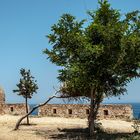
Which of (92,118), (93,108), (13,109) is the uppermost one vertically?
(13,109)

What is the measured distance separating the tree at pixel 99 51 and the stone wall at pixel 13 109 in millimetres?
19424

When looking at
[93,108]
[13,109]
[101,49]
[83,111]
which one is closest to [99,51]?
[101,49]

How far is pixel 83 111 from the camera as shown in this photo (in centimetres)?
4009

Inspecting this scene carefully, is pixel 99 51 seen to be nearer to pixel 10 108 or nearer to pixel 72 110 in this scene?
pixel 72 110

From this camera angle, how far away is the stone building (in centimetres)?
4381

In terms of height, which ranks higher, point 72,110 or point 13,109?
point 13,109

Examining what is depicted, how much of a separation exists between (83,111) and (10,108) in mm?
9743

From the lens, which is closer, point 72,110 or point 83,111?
point 83,111

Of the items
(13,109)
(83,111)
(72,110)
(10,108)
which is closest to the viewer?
(83,111)

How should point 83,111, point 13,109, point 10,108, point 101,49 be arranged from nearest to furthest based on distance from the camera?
point 101,49 → point 83,111 → point 13,109 → point 10,108

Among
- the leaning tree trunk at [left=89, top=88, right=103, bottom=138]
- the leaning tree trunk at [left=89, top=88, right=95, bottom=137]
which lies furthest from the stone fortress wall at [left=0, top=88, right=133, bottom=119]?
the leaning tree trunk at [left=89, top=88, right=95, bottom=137]

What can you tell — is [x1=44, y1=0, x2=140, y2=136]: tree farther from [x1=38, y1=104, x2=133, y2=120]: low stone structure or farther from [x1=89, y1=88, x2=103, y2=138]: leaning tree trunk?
[x1=38, y1=104, x2=133, y2=120]: low stone structure

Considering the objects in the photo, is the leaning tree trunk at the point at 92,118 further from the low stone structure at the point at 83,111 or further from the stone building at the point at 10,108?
the stone building at the point at 10,108

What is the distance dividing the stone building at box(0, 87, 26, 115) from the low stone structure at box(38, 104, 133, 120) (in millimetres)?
2662
